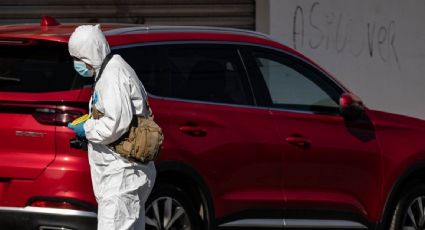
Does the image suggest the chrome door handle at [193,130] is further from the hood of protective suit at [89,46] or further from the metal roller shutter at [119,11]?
the metal roller shutter at [119,11]

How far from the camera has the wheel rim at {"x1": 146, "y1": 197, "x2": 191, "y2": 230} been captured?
6.20 meters

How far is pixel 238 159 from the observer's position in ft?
22.0

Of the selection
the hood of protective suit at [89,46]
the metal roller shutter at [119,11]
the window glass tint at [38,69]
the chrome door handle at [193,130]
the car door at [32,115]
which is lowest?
the metal roller shutter at [119,11]

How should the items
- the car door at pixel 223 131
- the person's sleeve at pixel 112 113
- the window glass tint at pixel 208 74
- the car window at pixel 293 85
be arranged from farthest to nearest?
1. the car window at pixel 293 85
2. the window glass tint at pixel 208 74
3. the car door at pixel 223 131
4. the person's sleeve at pixel 112 113

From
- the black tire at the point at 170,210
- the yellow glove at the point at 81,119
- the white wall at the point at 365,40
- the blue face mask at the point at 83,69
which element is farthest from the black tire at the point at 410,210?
the white wall at the point at 365,40

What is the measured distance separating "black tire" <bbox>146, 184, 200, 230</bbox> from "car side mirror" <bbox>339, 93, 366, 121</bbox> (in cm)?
140

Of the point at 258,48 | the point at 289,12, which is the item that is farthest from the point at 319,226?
the point at 289,12

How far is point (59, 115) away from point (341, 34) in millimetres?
7332

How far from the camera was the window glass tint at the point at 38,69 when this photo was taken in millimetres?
5926

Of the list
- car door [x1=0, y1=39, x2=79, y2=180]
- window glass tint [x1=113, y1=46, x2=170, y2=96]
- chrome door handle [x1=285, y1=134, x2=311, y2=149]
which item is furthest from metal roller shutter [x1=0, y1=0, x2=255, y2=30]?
car door [x1=0, y1=39, x2=79, y2=180]

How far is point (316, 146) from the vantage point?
23.1 feet

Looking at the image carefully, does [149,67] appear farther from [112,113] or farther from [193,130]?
[112,113]

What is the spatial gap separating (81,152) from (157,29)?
1211mm

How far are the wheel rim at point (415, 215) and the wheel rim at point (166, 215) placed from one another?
6.65ft
